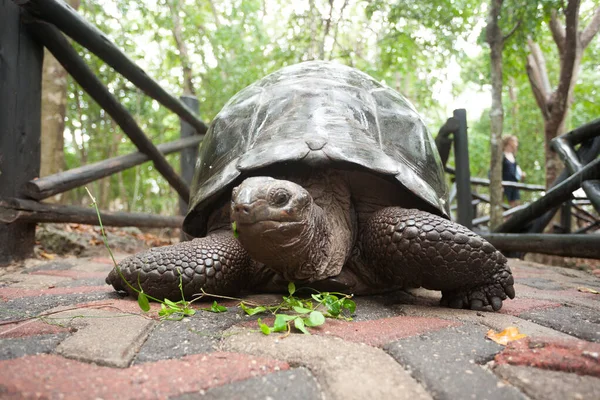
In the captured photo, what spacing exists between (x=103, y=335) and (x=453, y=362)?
102cm

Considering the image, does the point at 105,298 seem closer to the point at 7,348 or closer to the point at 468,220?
the point at 7,348

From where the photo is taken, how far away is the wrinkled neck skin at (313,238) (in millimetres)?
1505

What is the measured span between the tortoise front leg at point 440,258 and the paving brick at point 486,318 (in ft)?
0.34

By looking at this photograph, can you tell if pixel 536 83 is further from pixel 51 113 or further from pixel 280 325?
pixel 51 113

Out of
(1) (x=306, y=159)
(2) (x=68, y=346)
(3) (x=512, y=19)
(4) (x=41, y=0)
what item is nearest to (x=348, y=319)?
(1) (x=306, y=159)

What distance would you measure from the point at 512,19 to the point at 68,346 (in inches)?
203

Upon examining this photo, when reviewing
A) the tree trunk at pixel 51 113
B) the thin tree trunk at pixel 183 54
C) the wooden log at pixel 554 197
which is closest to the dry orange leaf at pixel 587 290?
the wooden log at pixel 554 197

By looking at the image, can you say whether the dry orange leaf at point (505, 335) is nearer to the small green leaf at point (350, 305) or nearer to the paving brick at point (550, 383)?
the paving brick at point (550, 383)

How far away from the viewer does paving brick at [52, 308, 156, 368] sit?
1.03 m

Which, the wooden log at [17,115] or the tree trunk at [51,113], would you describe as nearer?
the wooden log at [17,115]

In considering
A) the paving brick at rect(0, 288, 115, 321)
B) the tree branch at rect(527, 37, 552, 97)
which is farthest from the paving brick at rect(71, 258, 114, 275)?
the tree branch at rect(527, 37, 552, 97)

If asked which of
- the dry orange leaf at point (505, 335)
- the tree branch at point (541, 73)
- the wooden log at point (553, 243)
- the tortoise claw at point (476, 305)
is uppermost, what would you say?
the tree branch at point (541, 73)

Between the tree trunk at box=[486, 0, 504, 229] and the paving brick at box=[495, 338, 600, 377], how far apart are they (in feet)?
11.7

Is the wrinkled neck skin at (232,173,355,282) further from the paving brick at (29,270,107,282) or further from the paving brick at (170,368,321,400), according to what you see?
the paving brick at (29,270,107,282)
